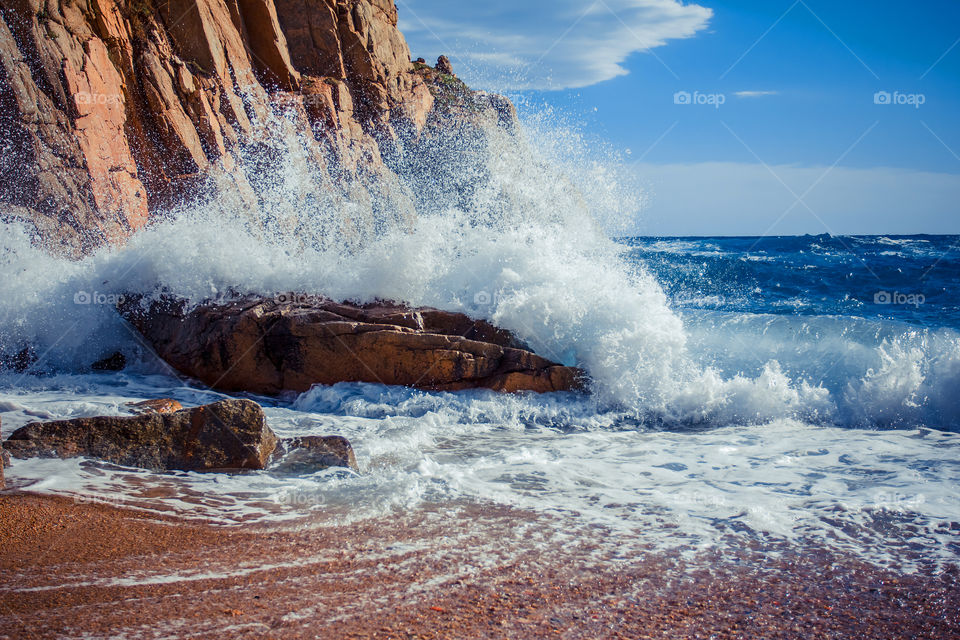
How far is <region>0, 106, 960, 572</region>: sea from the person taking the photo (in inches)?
149

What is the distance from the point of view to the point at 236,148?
48.3ft

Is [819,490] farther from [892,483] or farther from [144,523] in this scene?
[144,523]

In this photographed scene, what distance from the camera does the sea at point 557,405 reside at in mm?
3779

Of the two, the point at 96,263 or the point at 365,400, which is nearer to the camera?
the point at 365,400

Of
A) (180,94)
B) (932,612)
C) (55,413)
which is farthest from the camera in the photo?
(180,94)

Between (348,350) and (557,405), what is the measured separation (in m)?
2.25

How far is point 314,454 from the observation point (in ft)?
14.5

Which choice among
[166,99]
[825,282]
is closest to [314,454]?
[166,99]

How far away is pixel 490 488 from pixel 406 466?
71 centimetres

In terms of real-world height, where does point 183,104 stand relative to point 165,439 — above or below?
above

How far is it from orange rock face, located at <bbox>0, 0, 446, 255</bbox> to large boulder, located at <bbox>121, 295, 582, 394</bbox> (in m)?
4.28

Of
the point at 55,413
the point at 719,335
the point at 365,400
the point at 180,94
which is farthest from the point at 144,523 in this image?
the point at 180,94

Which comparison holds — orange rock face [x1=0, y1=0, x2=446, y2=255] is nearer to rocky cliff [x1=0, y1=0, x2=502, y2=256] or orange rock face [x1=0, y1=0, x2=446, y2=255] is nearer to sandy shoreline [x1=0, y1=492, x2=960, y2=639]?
rocky cliff [x1=0, y1=0, x2=502, y2=256]

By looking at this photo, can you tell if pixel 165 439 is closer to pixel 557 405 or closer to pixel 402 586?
pixel 402 586
